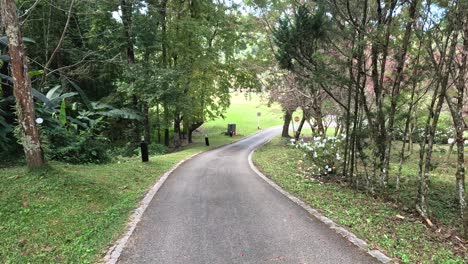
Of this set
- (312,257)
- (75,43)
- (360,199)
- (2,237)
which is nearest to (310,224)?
(312,257)

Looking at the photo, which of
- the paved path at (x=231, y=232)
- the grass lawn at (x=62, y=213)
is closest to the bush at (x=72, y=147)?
the grass lawn at (x=62, y=213)

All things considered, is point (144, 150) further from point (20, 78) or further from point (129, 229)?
point (129, 229)

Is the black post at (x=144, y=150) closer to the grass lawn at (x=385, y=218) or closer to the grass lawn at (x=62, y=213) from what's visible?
the grass lawn at (x=62, y=213)

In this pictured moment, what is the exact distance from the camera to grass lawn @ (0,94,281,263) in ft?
14.7

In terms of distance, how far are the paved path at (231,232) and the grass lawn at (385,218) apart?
519mm

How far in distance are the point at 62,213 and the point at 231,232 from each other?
3044mm

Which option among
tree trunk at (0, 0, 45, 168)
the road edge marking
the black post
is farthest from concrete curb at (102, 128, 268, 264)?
the black post

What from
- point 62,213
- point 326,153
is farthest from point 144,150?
point 326,153

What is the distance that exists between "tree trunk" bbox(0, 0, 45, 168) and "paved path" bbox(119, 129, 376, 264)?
300 cm

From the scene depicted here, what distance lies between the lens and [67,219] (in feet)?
18.0

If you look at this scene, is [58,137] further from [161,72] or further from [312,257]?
[312,257]

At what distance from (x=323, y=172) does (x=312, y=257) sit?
620cm

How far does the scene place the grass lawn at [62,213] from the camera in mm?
4473

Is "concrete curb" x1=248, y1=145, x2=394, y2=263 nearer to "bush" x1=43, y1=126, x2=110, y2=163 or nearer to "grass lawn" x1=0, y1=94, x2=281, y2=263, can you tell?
"grass lawn" x1=0, y1=94, x2=281, y2=263
